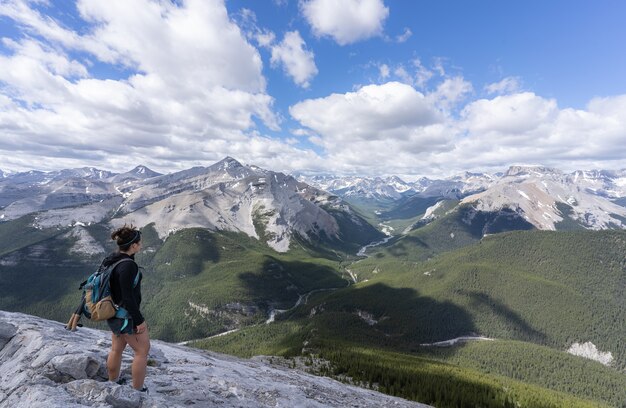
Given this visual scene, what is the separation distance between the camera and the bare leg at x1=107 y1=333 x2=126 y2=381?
1334 centimetres

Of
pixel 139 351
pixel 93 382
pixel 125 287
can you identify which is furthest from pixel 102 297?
pixel 93 382

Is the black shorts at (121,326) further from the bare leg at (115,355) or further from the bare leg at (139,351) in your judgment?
the bare leg at (115,355)

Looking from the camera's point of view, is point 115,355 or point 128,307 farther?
point 115,355

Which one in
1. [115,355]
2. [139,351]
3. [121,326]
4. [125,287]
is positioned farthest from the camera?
[115,355]

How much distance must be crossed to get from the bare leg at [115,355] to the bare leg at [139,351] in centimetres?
28

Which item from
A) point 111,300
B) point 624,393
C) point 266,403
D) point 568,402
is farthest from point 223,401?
point 624,393

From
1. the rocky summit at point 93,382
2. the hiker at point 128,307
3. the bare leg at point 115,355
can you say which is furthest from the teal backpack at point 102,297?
the rocky summit at point 93,382

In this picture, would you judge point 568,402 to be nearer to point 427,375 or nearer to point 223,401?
point 427,375

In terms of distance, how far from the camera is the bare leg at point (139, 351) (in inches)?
521

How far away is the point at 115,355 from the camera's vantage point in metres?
13.9

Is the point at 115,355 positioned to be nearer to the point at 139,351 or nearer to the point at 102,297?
the point at 139,351

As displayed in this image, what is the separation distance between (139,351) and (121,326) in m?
1.28

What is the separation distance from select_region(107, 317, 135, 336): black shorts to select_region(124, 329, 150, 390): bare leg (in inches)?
14.1

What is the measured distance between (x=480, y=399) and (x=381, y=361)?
31.9 m
